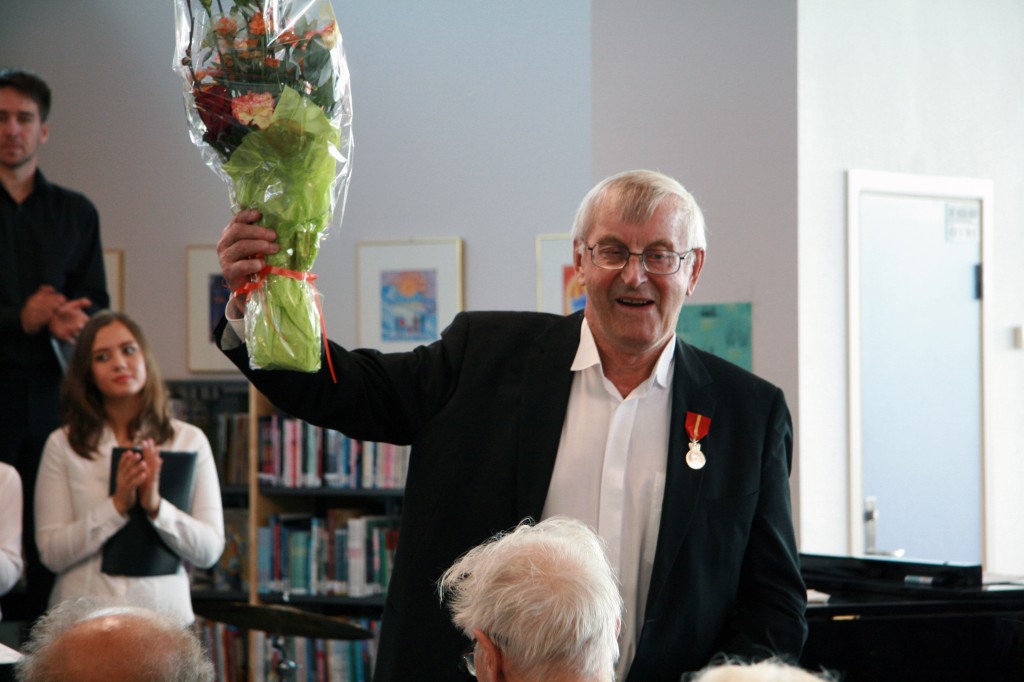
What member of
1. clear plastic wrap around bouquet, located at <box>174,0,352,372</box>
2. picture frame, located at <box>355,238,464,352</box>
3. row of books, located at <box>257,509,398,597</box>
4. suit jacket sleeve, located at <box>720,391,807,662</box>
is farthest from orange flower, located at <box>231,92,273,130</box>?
picture frame, located at <box>355,238,464,352</box>

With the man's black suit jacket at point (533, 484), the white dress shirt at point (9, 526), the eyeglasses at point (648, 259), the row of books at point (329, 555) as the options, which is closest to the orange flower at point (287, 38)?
the man's black suit jacket at point (533, 484)

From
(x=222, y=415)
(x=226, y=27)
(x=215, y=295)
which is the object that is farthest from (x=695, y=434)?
(x=215, y=295)

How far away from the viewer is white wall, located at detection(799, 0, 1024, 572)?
15.0 feet

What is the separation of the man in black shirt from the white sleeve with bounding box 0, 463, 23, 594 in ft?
2.17

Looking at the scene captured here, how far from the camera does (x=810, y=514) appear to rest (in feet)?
15.1

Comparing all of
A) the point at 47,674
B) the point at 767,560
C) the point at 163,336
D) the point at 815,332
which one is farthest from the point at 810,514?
the point at 163,336

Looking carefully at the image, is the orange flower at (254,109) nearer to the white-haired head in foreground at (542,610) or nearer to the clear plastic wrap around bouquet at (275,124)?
the clear plastic wrap around bouquet at (275,124)

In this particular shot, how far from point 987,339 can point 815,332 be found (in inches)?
42.0

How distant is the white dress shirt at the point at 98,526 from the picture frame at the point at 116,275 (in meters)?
3.42

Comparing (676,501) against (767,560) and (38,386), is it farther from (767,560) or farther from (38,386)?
(38,386)

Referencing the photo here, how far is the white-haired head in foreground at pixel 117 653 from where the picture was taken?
1.44 metres

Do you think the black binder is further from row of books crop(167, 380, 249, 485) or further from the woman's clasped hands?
row of books crop(167, 380, 249, 485)

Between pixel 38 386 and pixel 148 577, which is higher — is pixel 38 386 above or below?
above

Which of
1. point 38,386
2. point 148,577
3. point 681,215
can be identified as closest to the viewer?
point 681,215
